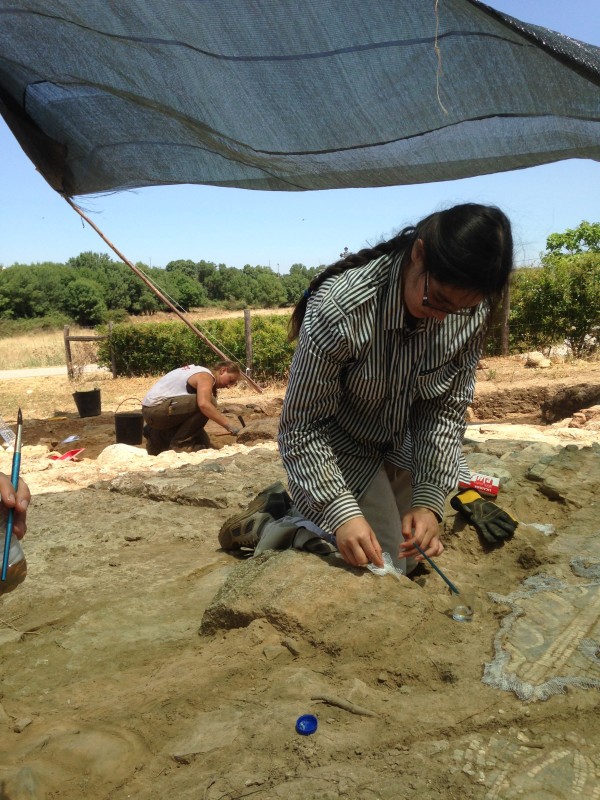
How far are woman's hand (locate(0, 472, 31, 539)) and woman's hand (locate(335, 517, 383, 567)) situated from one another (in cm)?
95

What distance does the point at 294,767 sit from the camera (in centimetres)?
141

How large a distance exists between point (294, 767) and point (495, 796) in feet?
1.32

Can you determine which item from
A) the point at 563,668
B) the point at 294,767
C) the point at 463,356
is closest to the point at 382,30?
the point at 463,356

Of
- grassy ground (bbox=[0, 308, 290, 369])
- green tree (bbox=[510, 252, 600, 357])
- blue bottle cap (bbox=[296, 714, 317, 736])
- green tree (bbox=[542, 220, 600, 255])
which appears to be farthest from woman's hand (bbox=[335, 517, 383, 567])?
green tree (bbox=[542, 220, 600, 255])

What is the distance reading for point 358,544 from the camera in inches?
82.9

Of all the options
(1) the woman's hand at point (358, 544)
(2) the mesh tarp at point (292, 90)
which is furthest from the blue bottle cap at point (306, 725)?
(2) the mesh tarp at point (292, 90)

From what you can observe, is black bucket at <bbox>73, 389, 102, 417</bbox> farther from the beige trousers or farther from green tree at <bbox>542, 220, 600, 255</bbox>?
green tree at <bbox>542, 220, 600, 255</bbox>

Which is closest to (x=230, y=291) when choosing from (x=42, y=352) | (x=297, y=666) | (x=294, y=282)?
(x=294, y=282)

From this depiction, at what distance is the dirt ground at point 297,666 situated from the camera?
141 cm

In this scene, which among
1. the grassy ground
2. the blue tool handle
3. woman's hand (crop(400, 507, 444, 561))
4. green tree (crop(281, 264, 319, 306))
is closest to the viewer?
the blue tool handle

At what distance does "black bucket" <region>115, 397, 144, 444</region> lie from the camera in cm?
763

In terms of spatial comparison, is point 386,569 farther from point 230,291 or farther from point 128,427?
point 230,291

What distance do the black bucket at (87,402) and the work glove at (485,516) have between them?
783 cm

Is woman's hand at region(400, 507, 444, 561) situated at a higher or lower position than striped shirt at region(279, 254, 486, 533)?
lower
